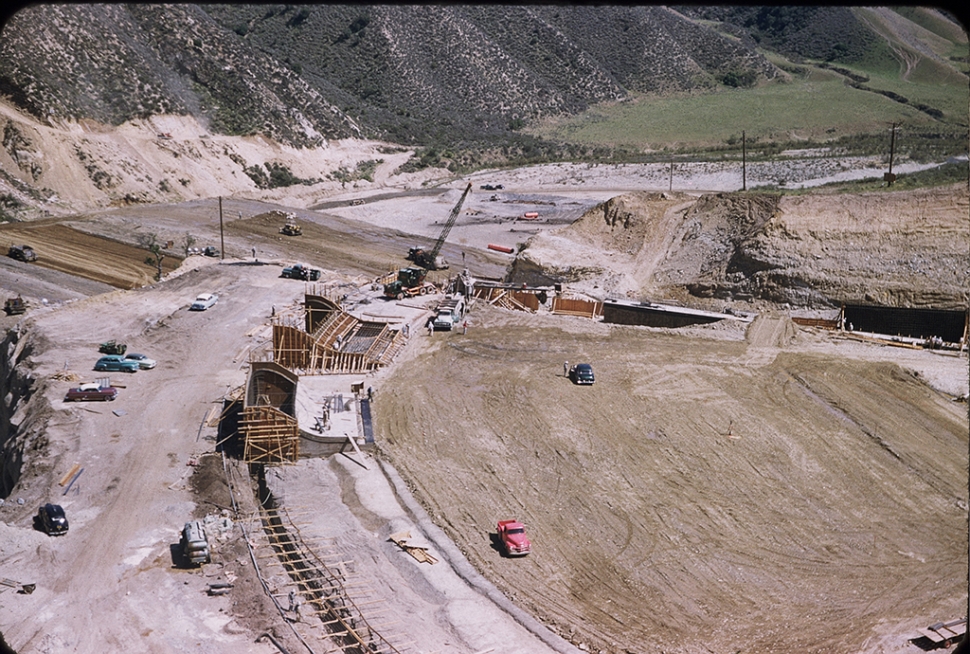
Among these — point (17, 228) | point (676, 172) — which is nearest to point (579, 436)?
point (17, 228)

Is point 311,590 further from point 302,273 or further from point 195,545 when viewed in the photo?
point 302,273

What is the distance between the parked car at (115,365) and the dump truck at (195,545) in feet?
56.0

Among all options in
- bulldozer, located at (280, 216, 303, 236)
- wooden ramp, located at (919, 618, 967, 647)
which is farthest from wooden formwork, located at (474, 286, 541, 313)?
wooden ramp, located at (919, 618, 967, 647)

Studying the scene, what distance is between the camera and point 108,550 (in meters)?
27.6

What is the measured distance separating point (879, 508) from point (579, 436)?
437 inches

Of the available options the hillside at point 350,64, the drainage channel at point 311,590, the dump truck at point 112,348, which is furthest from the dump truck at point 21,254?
the drainage channel at point 311,590

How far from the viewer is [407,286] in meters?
56.7

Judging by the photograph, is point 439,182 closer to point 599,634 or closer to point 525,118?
point 525,118

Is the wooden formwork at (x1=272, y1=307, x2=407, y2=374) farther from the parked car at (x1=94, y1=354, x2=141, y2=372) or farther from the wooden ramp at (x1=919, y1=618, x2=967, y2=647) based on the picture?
the wooden ramp at (x1=919, y1=618, x2=967, y2=647)

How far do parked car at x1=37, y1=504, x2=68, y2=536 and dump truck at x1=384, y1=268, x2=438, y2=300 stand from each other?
28655 millimetres

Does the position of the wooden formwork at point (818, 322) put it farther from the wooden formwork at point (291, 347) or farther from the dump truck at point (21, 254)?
the dump truck at point (21, 254)

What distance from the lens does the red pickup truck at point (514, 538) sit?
27.9 m

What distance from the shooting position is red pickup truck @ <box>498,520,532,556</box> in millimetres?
27859

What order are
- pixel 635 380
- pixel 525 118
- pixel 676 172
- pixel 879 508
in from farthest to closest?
pixel 525 118 → pixel 676 172 → pixel 635 380 → pixel 879 508
